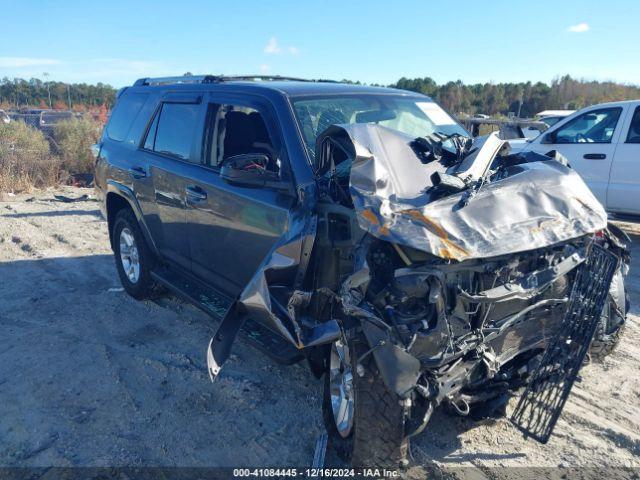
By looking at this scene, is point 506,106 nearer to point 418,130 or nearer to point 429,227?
point 418,130

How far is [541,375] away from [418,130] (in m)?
2.10

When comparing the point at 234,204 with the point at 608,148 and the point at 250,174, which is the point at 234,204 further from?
the point at 608,148

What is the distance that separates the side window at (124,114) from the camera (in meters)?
5.20

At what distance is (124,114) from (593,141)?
6255 mm

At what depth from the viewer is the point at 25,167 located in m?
12.0

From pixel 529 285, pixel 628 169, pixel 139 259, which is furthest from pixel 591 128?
pixel 139 259

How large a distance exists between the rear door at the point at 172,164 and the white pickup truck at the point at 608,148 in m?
5.68

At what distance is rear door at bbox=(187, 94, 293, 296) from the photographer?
134 inches

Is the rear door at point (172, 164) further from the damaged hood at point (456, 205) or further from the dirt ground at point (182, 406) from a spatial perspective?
the damaged hood at point (456, 205)

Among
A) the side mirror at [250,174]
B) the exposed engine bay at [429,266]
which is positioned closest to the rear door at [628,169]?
the exposed engine bay at [429,266]

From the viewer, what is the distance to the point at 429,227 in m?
2.41

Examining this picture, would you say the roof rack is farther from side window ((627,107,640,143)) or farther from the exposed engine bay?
side window ((627,107,640,143))

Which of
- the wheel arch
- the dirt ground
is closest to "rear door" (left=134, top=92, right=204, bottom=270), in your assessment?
the wheel arch

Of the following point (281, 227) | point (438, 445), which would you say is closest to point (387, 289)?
point (281, 227)
